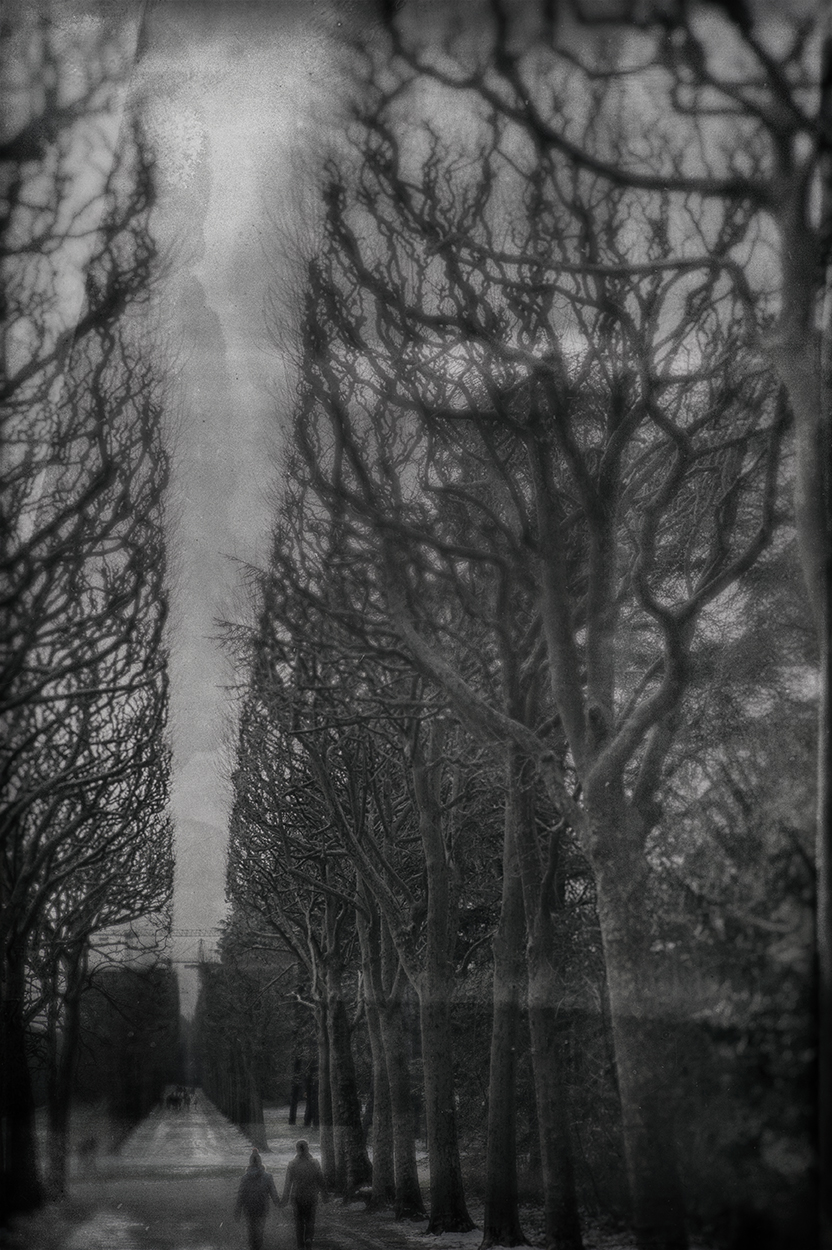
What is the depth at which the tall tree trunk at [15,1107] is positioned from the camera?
13648 mm

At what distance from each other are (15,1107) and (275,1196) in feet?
10.7

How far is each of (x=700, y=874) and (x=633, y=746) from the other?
1.28m

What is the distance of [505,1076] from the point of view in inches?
571

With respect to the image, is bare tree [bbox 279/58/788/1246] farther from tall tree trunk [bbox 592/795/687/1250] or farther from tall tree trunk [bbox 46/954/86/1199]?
tall tree trunk [bbox 46/954/86/1199]

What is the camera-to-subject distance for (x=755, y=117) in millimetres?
9594

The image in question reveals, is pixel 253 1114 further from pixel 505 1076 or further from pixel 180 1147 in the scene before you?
pixel 505 1076

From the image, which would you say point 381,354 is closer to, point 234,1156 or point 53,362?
point 53,362

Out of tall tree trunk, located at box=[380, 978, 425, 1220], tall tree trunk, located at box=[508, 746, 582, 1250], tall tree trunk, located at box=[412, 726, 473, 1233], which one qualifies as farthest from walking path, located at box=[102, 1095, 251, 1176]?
tall tree trunk, located at box=[508, 746, 582, 1250]

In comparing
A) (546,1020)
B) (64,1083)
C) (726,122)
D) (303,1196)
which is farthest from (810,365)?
(64,1083)

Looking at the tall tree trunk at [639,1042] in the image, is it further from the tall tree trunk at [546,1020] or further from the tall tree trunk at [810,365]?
the tall tree trunk at [810,365]

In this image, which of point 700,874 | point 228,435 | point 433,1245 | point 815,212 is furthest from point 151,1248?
point 815,212

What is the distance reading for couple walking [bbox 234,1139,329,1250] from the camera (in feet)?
42.3

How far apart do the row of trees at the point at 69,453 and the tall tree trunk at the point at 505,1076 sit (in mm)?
4865

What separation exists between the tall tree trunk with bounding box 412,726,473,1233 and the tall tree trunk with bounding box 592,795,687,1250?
768cm
